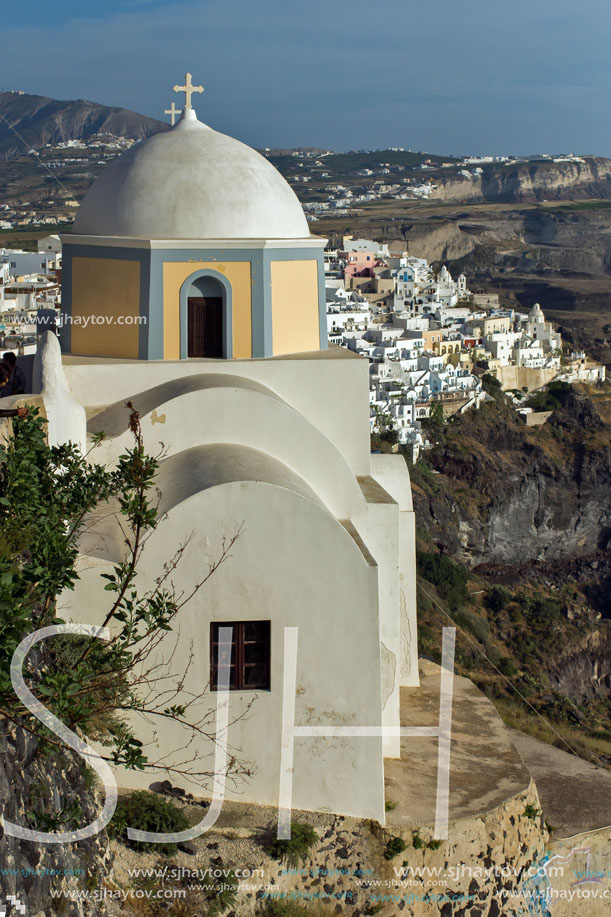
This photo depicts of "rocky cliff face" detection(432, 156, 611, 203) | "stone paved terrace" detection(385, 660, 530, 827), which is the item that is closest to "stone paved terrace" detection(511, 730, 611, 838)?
"stone paved terrace" detection(385, 660, 530, 827)

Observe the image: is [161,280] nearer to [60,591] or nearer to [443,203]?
[60,591]

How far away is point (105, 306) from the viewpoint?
896 cm

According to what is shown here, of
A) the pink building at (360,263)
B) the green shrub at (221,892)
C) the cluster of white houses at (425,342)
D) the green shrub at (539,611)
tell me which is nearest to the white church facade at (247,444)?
the green shrub at (221,892)

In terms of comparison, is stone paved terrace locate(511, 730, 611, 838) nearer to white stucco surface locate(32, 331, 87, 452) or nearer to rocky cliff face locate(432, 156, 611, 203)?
white stucco surface locate(32, 331, 87, 452)

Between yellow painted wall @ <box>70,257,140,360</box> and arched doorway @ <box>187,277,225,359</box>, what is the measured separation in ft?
1.50

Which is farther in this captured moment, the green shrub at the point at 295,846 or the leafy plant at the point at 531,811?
the leafy plant at the point at 531,811

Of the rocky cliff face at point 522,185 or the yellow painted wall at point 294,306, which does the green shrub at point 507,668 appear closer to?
the yellow painted wall at point 294,306

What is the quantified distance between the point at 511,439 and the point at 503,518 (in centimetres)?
496

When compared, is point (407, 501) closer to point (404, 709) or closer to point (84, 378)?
point (404, 709)

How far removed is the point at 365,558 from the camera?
7008mm

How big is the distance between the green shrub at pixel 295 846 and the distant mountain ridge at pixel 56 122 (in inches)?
4961

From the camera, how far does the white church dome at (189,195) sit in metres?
8.69

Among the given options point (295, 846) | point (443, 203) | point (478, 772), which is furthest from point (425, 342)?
point (443, 203)

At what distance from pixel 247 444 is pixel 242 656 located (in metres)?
1.85
